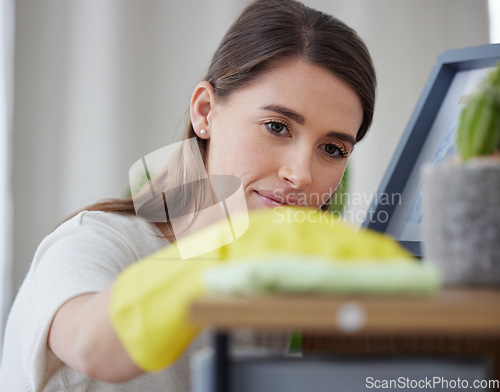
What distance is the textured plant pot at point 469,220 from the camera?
0.36m

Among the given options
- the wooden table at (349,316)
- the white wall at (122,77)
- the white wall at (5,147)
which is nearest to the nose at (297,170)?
the wooden table at (349,316)

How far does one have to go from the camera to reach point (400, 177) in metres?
0.80

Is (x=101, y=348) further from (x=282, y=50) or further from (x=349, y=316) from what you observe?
(x=282, y=50)

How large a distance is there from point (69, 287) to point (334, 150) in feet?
1.83

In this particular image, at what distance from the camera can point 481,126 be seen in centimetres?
38

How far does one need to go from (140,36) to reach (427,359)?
7.17 ft

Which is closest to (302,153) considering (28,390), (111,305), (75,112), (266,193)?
(266,193)

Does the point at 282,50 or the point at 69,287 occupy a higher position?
the point at 282,50

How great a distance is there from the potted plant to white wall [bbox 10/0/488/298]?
1.89 m

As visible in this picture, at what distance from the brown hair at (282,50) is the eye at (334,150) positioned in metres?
0.09

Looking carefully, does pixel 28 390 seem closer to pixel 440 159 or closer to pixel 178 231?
pixel 178 231

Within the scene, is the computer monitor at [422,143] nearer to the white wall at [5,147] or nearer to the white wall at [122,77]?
the white wall at [122,77]

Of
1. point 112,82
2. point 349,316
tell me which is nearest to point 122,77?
point 112,82

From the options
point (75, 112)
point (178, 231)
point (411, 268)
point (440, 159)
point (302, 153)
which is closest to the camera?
point (411, 268)
